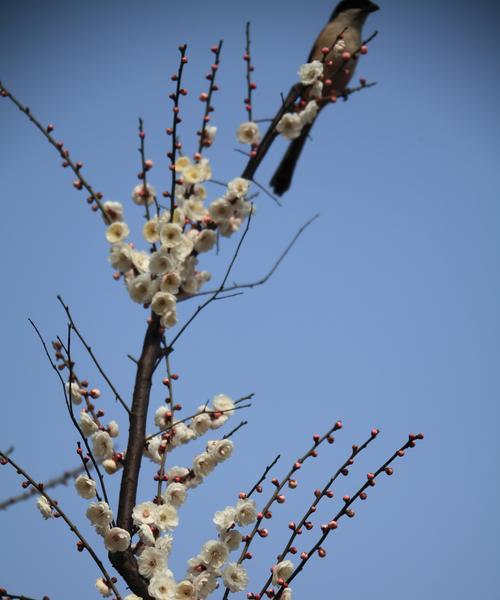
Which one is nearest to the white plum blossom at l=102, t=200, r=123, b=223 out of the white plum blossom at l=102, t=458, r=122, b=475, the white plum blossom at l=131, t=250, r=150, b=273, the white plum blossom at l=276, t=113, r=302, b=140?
the white plum blossom at l=131, t=250, r=150, b=273

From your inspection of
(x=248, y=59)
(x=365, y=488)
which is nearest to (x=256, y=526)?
(x=365, y=488)

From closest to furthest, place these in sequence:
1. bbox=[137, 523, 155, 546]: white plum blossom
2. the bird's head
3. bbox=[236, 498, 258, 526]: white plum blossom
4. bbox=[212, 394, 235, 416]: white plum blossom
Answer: bbox=[137, 523, 155, 546]: white plum blossom < bbox=[236, 498, 258, 526]: white plum blossom < bbox=[212, 394, 235, 416]: white plum blossom < the bird's head

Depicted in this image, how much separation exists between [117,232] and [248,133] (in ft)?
2.76

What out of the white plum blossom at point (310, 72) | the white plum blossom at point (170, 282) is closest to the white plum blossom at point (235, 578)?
the white plum blossom at point (170, 282)

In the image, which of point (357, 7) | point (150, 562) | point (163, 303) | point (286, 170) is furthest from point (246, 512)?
point (357, 7)

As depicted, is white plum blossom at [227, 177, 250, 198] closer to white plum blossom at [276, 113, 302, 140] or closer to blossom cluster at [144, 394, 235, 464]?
white plum blossom at [276, 113, 302, 140]

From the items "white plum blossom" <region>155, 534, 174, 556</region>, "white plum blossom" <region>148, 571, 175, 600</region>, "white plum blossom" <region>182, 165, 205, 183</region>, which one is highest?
"white plum blossom" <region>182, 165, 205, 183</region>

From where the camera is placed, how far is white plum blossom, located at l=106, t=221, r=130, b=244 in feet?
9.67

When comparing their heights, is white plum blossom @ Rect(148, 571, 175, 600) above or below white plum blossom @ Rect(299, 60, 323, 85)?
below

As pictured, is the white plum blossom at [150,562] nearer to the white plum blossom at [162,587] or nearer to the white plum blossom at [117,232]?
the white plum blossom at [162,587]

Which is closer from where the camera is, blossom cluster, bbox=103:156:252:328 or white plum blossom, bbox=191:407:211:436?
blossom cluster, bbox=103:156:252:328

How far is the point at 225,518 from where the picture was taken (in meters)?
2.62

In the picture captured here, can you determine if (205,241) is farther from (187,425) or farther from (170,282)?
(187,425)

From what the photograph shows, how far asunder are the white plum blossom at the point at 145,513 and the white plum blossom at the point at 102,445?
1.21 ft
